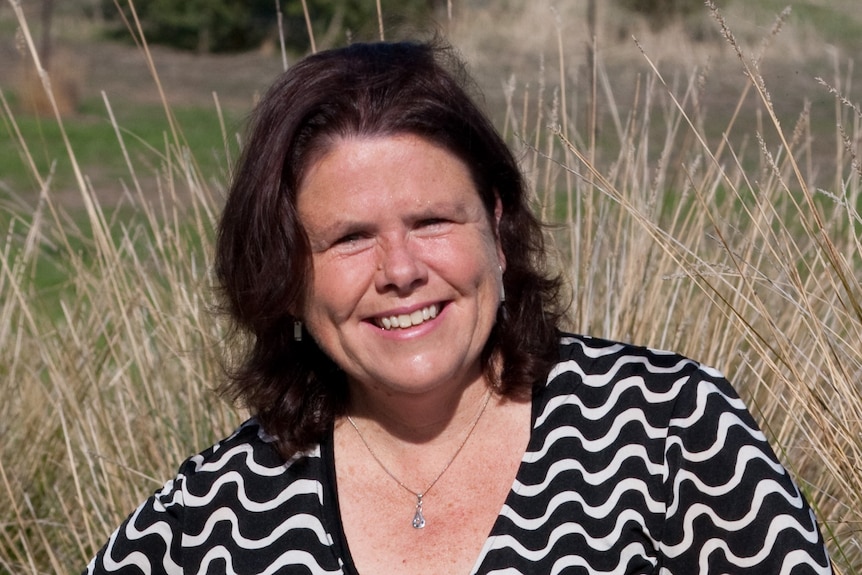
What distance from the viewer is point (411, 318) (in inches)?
73.6

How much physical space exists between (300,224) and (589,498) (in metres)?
0.59

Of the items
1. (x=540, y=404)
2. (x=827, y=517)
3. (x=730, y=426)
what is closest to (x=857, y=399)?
(x=730, y=426)

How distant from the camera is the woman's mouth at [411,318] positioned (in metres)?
1.87

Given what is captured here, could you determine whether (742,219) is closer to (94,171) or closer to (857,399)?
(857,399)

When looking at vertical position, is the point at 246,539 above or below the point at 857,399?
below

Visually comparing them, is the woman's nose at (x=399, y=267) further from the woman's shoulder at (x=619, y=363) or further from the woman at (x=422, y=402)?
the woman's shoulder at (x=619, y=363)

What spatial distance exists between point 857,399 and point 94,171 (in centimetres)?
722

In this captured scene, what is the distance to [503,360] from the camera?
2.00m

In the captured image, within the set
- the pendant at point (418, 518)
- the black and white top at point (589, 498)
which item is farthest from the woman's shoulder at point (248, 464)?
the pendant at point (418, 518)

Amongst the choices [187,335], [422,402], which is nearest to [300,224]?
[422,402]

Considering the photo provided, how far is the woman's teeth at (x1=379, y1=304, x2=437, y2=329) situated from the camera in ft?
6.12

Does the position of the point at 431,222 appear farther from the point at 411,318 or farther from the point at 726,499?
the point at 726,499

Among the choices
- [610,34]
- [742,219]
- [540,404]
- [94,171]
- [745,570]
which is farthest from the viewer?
[610,34]

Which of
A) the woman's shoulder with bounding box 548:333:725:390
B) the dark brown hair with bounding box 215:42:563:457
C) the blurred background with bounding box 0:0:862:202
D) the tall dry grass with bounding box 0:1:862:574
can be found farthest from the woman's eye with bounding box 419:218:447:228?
the blurred background with bounding box 0:0:862:202
